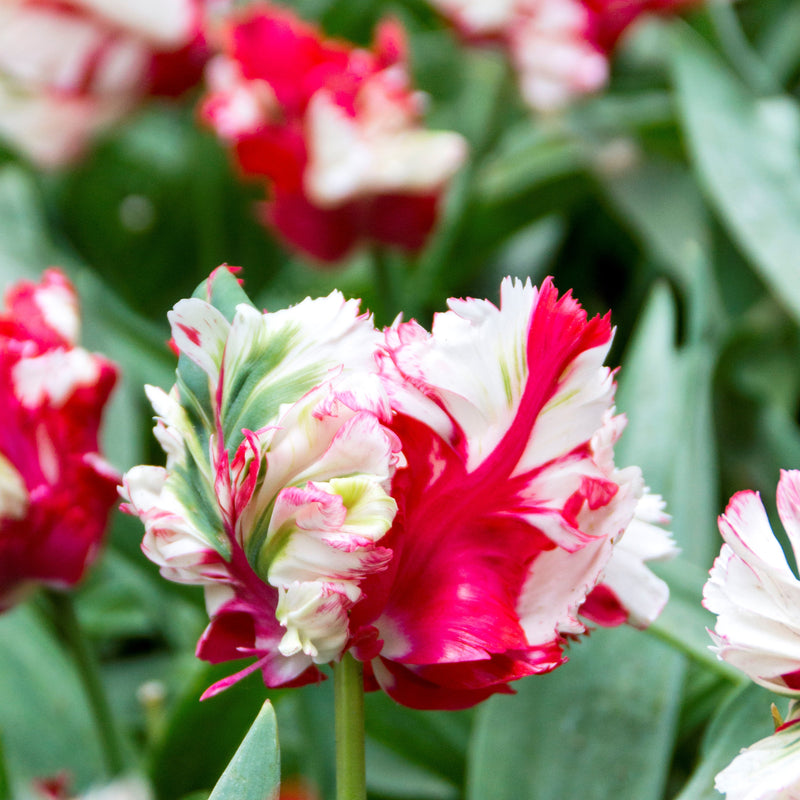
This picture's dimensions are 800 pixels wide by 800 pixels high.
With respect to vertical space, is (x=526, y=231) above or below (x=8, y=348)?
below

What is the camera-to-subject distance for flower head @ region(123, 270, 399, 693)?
0.61 ft

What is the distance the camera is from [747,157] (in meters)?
0.54

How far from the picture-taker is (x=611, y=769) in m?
0.32

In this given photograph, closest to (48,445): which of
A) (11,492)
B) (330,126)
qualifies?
(11,492)

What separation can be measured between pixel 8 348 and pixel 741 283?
0.44 meters

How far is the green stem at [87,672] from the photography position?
0.32 m

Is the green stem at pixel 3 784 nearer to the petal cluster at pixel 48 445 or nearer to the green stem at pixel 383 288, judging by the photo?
the petal cluster at pixel 48 445

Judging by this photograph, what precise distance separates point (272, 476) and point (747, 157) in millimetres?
422

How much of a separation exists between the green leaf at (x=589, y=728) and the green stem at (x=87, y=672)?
11 cm

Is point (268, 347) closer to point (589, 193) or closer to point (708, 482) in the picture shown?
point (708, 482)

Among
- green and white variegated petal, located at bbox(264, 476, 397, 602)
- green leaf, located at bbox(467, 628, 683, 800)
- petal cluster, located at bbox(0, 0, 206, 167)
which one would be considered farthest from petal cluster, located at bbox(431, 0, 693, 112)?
green and white variegated petal, located at bbox(264, 476, 397, 602)

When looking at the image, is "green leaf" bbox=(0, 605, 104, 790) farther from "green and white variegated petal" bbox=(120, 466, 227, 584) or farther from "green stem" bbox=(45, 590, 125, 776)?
"green and white variegated petal" bbox=(120, 466, 227, 584)

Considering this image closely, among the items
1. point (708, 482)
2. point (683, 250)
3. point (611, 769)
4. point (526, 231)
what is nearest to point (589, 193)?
point (526, 231)

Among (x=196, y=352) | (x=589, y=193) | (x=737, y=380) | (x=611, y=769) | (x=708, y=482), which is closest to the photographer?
(x=196, y=352)
